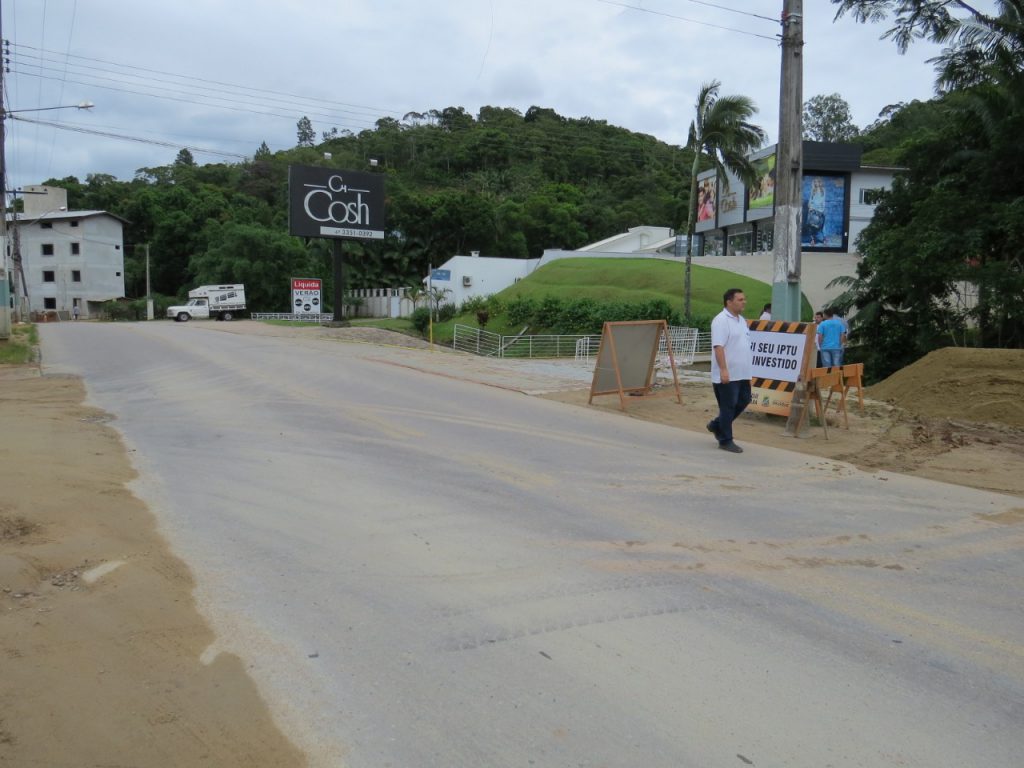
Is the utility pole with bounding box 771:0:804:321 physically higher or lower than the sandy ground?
higher

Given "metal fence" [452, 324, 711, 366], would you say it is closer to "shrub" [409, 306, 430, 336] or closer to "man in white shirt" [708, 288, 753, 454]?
"shrub" [409, 306, 430, 336]

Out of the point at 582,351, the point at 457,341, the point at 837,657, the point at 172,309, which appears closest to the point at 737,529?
the point at 837,657

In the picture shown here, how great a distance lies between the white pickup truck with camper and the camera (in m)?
60.0

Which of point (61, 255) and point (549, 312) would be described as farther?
point (61, 255)

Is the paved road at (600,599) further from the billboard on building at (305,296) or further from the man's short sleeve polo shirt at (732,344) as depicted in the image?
the billboard on building at (305,296)

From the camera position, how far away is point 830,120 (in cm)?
8888

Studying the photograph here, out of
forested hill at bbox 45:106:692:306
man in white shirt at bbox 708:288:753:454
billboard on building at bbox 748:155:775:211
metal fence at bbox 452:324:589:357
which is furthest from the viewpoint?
forested hill at bbox 45:106:692:306

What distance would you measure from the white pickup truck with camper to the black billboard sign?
25037 mm

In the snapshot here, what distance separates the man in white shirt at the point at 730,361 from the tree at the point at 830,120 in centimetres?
8783

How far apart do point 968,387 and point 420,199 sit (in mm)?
61181

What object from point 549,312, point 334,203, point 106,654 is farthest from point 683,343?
point 106,654

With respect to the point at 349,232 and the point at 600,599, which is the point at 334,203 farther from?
the point at 600,599

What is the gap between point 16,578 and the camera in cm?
472

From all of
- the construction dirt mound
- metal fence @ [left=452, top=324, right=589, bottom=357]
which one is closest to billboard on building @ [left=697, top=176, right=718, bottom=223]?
metal fence @ [left=452, top=324, right=589, bottom=357]
